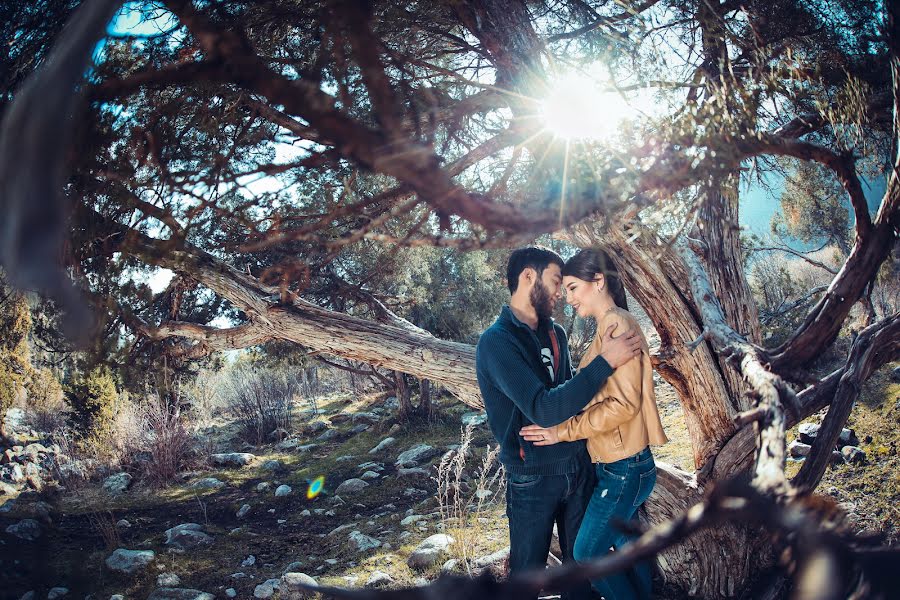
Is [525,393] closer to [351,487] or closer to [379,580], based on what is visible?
[379,580]

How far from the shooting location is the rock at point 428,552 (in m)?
4.59

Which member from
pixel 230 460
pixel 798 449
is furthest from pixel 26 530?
pixel 798 449

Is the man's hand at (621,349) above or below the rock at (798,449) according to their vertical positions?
above

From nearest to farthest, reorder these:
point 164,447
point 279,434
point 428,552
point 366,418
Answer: point 428,552
point 164,447
point 279,434
point 366,418

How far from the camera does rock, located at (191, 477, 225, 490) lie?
329 inches

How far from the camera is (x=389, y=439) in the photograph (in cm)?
1019

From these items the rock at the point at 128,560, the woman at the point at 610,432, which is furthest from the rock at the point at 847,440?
the rock at the point at 128,560

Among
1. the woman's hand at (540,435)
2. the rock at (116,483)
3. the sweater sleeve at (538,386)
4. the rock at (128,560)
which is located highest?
the sweater sleeve at (538,386)

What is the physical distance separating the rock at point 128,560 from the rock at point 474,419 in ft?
19.7

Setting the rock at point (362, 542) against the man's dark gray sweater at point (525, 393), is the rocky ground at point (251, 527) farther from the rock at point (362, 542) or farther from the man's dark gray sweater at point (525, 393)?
the man's dark gray sweater at point (525, 393)

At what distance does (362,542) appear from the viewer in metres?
5.32

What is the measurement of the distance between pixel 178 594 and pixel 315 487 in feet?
11.7

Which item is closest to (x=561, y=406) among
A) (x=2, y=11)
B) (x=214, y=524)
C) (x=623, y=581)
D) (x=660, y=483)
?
(x=623, y=581)

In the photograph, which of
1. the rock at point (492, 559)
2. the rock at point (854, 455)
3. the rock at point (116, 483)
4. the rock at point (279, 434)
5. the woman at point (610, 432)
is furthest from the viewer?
the rock at point (279, 434)
